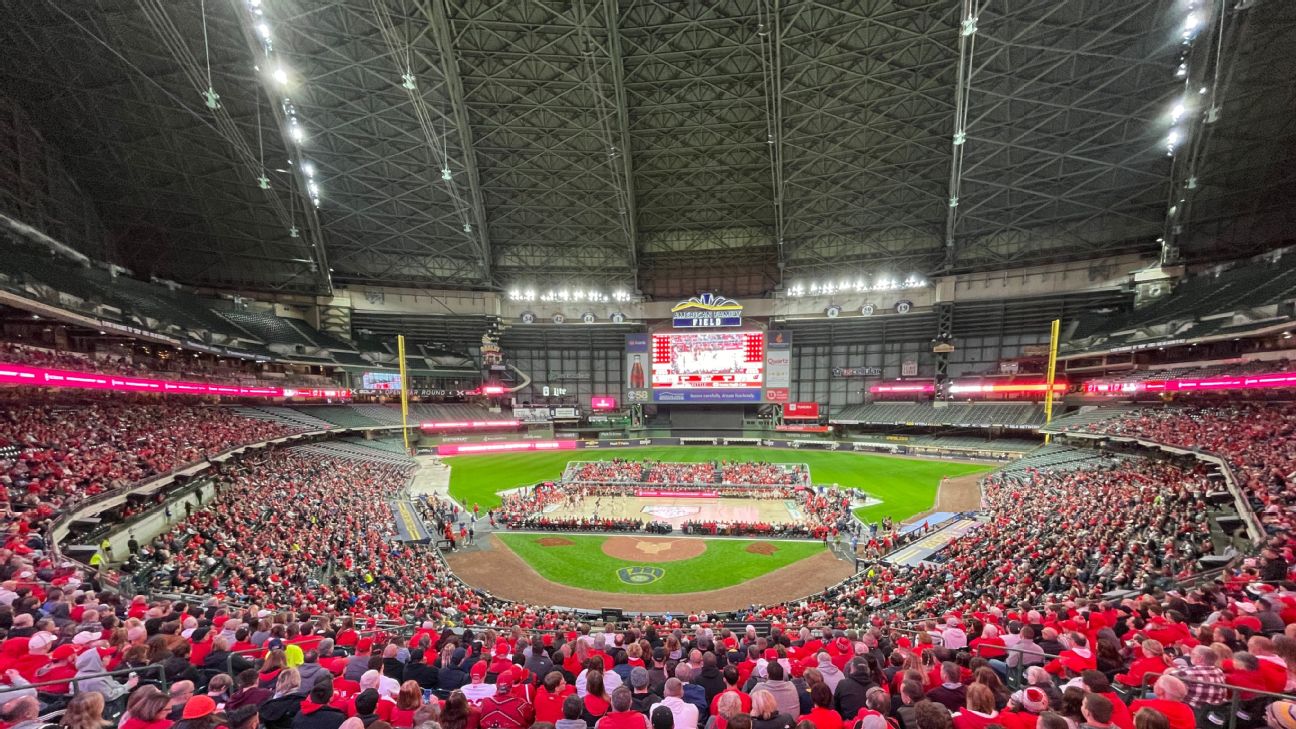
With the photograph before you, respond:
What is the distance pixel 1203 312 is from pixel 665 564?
127ft

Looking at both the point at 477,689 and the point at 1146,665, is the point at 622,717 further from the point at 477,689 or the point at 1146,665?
the point at 1146,665

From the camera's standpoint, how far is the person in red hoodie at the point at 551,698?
5.53 meters

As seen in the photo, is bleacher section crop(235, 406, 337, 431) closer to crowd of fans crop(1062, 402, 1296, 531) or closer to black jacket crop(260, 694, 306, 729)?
black jacket crop(260, 694, 306, 729)

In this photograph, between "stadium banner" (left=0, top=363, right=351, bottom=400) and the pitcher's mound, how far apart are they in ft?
81.8

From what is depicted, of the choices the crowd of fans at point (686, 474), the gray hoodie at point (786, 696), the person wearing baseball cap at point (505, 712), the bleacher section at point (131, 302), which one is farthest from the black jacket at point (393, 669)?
the crowd of fans at point (686, 474)

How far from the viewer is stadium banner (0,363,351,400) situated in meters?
20.1

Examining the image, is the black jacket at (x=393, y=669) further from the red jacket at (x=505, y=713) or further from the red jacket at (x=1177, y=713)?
the red jacket at (x=1177, y=713)

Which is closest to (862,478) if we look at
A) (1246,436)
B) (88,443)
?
(1246,436)

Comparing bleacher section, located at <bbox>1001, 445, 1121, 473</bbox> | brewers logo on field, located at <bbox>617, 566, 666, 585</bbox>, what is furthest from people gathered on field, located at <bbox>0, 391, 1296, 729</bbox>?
bleacher section, located at <bbox>1001, 445, 1121, 473</bbox>

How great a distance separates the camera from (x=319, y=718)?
4.66 m

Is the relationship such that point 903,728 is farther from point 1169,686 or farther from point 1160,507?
point 1160,507

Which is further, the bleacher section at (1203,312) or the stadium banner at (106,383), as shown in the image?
the bleacher section at (1203,312)

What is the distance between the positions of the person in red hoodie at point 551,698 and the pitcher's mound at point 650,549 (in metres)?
20.4

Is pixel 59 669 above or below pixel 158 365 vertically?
below
